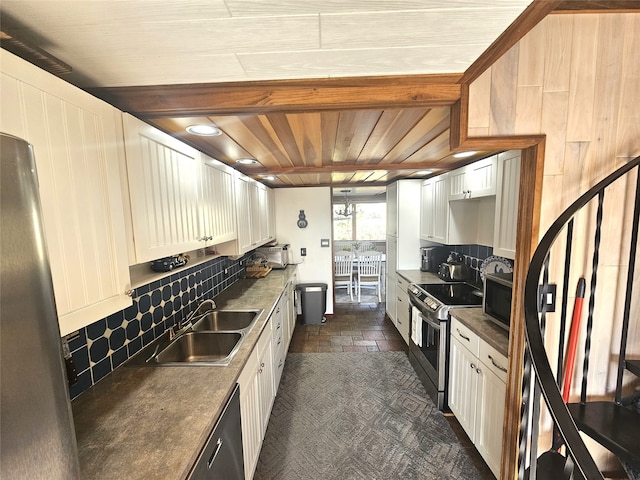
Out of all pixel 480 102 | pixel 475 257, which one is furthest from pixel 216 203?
pixel 475 257

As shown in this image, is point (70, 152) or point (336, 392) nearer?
point (70, 152)

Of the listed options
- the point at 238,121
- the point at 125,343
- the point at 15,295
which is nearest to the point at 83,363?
the point at 125,343

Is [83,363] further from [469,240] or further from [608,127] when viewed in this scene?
[469,240]

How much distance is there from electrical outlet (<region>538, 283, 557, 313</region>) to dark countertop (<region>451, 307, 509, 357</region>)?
413 mm

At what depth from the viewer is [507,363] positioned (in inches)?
58.0

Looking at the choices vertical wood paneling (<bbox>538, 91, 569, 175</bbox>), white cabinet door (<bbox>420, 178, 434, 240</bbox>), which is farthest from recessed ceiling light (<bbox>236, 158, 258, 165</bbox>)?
white cabinet door (<bbox>420, 178, 434, 240</bbox>)

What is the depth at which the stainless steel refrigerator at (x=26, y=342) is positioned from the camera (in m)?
0.46

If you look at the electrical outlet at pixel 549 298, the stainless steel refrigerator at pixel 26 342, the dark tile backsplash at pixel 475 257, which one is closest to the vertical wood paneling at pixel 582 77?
the electrical outlet at pixel 549 298

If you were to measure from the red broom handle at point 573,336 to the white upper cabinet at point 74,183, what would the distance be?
6.58 feet

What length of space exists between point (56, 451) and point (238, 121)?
4.76ft

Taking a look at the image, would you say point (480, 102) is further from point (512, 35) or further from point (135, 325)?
point (135, 325)

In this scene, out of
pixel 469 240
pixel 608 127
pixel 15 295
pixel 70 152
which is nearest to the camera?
pixel 15 295

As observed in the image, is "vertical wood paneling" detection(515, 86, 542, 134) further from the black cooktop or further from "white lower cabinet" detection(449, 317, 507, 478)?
the black cooktop

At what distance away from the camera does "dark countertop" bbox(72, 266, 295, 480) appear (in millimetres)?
853
